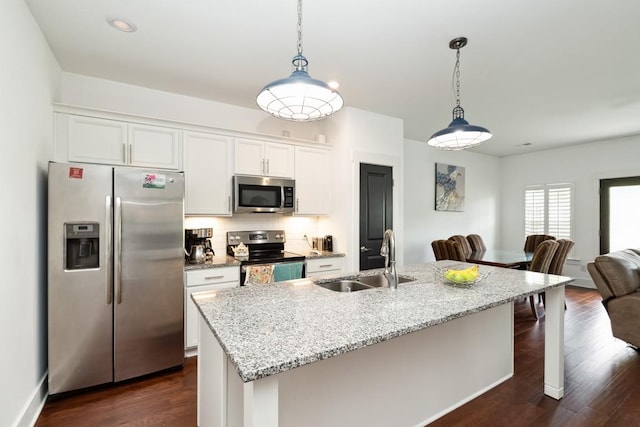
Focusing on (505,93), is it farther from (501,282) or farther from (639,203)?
(639,203)

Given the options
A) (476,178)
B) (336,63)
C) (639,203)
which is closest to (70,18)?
(336,63)

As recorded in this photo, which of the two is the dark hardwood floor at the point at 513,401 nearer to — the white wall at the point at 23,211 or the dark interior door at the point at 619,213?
the white wall at the point at 23,211

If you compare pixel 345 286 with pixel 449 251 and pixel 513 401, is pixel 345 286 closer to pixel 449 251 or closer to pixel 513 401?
pixel 513 401

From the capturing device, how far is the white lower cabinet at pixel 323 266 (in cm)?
349

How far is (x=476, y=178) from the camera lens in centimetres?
629

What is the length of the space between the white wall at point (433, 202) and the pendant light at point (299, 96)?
380 cm

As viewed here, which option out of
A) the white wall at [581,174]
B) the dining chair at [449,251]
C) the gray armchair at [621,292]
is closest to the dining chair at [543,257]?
the gray armchair at [621,292]

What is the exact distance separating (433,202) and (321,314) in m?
4.72

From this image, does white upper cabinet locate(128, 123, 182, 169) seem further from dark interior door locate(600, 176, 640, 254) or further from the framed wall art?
dark interior door locate(600, 176, 640, 254)

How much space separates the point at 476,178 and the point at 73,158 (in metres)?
6.50

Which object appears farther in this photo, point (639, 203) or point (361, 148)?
point (639, 203)

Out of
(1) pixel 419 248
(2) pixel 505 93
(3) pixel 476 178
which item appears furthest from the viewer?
(3) pixel 476 178

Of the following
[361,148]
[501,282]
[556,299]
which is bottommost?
[556,299]

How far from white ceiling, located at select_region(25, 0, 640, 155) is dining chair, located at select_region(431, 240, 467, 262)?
69.4 inches
